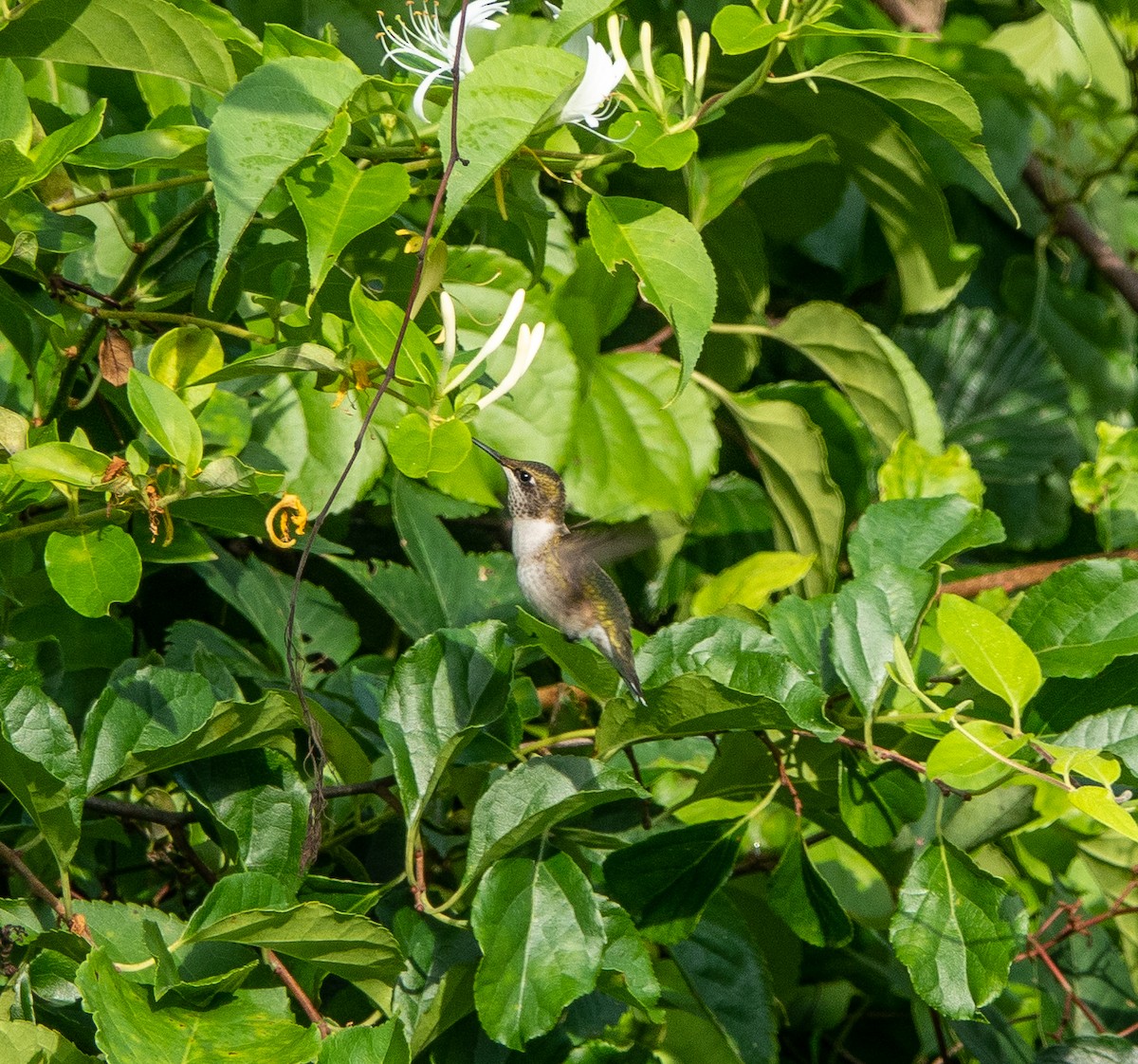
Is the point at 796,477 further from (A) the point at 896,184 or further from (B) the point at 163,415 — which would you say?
(B) the point at 163,415

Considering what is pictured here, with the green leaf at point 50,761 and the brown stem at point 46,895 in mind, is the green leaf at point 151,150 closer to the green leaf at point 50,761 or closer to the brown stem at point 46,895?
the green leaf at point 50,761

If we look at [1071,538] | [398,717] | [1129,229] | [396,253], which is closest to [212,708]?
[398,717]

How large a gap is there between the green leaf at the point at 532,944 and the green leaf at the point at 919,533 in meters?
0.40

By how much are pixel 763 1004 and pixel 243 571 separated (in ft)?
2.12

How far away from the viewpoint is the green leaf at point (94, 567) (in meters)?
0.96

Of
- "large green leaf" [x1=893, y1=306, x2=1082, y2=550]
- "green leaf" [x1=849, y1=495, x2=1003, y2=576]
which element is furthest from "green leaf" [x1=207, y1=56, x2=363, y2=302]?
"large green leaf" [x1=893, y1=306, x2=1082, y2=550]

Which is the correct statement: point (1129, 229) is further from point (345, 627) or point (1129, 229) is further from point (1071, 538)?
point (345, 627)

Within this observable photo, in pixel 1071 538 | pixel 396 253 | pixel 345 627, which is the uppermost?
pixel 396 253

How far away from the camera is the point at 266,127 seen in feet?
2.97

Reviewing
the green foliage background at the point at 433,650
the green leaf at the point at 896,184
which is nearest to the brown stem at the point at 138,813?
the green foliage background at the point at 433,650

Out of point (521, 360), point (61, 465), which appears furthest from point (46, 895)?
point (521, 360)

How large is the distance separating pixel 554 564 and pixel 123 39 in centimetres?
67

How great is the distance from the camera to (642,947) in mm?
1038

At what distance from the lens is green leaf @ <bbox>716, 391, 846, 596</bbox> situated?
173cm
